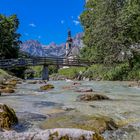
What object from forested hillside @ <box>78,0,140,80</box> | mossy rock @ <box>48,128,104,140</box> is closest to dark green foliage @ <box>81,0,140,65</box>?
forested hillside @ <box>78,0,140,80</box>

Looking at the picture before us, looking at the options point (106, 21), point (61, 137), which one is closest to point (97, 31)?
point (106, 21)

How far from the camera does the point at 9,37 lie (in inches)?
2250

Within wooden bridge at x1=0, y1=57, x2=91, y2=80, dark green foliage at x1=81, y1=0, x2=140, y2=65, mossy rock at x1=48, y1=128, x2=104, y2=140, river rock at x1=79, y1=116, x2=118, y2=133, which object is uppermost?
dark green foliage at x1=81, y1=0, x2=140, y2=65

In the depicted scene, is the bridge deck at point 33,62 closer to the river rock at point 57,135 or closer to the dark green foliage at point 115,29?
the dark green foliage at point 115,29

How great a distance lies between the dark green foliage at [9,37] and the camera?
183 ft

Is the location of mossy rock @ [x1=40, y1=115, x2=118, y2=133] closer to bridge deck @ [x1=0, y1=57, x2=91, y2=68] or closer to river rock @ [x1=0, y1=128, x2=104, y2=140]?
river rock @ [x1=0, y1=128, x2=104, y2=140]

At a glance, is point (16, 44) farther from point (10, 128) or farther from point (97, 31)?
point (10, 128)

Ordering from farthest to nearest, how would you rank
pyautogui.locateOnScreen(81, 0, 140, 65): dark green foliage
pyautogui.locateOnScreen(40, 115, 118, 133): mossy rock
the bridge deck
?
the bridge deck, pyautogui.locateOnScreen(81, 0, 140, 65): dark green foliage, pyautogui.locateOnScreen(40, 115, 118, 133): mossy rock

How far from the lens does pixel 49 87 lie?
25406 millimetres

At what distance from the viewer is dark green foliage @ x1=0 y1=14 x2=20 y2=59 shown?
183ft

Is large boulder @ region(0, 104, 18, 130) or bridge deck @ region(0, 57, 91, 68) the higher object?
bridge deck @ region(0, 57, 91, 68)

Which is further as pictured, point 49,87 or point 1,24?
point 1,24

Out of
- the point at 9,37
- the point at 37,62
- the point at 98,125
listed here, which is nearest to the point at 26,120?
the point at 98,125

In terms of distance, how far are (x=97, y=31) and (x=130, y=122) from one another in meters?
27.7
